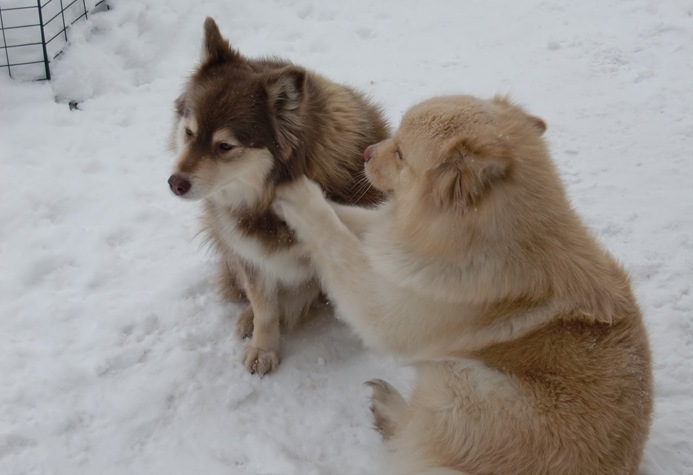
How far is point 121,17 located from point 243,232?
323cm

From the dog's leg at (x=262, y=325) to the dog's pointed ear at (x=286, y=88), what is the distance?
2.67ft

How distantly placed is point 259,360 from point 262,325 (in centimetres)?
17

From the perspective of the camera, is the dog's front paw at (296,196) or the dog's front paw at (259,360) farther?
the dog's front paw at (259,360)

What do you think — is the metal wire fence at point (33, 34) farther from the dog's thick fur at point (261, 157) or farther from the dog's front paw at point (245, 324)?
the dog's front paw at point (245, 324)

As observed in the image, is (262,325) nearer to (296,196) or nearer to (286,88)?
(296,196)

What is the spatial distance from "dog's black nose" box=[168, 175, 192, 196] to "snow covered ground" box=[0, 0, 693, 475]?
0.92 meters

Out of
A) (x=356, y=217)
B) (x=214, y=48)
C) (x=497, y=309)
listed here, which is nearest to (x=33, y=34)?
(x=214, y=48)

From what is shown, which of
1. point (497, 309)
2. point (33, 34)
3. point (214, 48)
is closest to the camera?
point (497, 309)

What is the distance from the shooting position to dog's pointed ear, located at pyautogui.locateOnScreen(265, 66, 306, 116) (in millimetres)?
2504

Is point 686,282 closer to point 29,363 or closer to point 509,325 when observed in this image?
point 509,325

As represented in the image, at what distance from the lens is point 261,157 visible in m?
2.59

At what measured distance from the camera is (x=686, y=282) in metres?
3.36

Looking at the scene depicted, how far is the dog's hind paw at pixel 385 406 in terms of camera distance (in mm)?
2707

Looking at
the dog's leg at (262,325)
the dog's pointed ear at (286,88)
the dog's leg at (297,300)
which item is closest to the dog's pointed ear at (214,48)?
the dog's pointed ear at (286,88)
